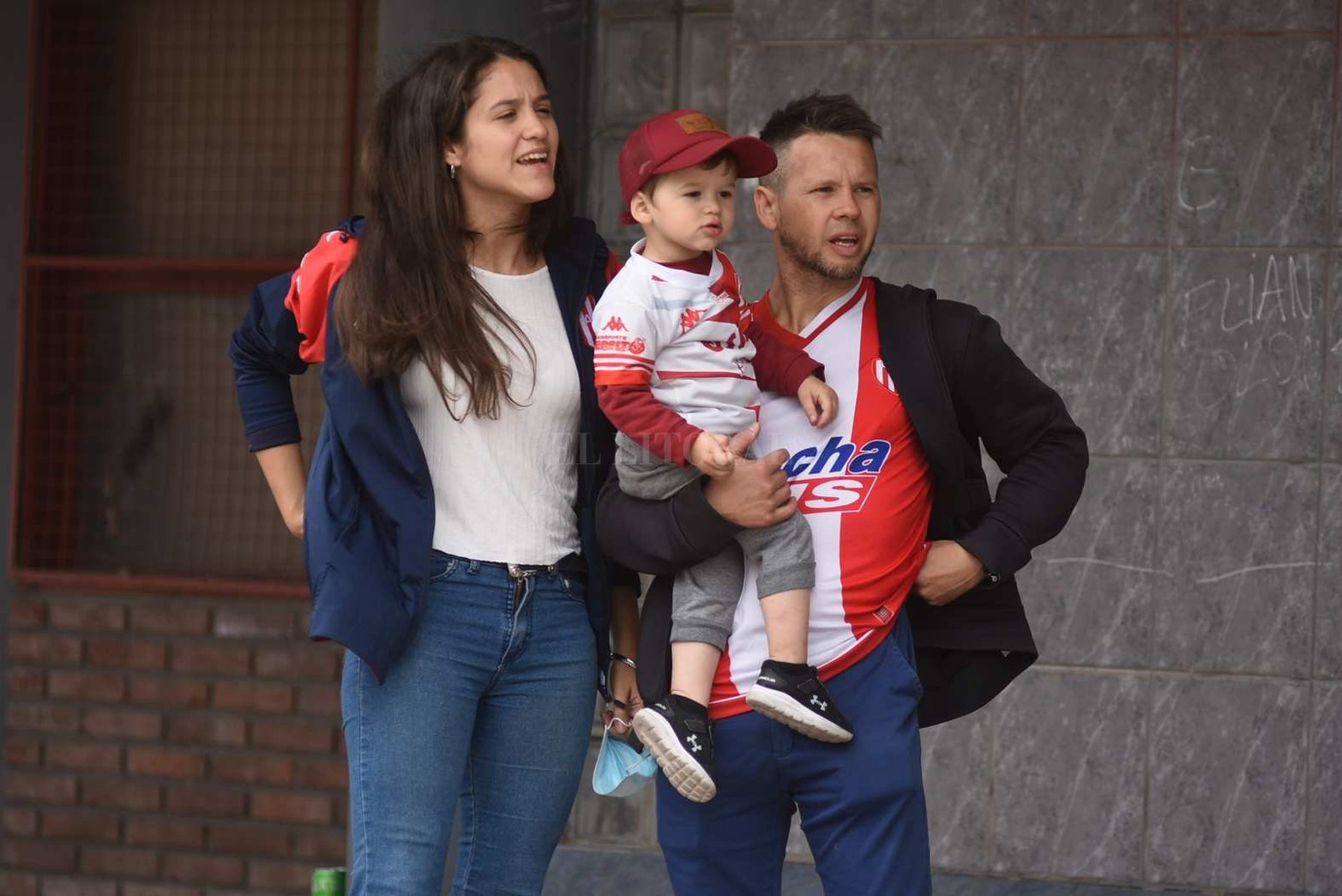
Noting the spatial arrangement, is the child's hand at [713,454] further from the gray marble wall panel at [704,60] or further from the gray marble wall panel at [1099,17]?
the gray marble wall panel at [1099,17]

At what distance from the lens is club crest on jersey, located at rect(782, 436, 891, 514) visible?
2.78 meters

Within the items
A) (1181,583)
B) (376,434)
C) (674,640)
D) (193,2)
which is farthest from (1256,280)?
(193,2)

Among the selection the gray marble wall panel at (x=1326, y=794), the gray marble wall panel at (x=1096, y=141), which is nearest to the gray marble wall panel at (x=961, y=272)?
the gray marble wall panel at (x=1096, y=141)

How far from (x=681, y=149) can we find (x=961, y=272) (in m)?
1.89

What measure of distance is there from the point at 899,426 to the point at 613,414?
0.48 m

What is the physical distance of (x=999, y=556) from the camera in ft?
9.27

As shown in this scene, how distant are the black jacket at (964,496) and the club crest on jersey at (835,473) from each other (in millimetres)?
95

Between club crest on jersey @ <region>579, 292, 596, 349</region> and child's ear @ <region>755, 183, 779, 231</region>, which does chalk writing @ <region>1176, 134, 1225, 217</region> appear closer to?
child's ear @ <region>755, 183, 779, 231</region>

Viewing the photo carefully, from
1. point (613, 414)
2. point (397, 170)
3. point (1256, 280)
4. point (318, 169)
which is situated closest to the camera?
point (613, 414)

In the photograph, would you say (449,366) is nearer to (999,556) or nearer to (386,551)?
(386,551)

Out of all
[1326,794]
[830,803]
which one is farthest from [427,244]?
[1326,794]

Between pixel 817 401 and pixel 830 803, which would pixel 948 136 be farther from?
pixel 830 803

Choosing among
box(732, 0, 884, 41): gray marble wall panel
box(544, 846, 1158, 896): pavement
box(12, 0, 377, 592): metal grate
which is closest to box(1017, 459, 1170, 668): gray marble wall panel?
box(544, 846, 1158, 896): pavement

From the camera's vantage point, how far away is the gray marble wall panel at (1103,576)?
4.40 metres
